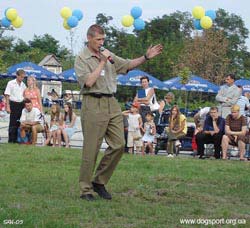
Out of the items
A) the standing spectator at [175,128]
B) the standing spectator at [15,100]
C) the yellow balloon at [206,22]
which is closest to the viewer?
the standing spectator at [175,128]

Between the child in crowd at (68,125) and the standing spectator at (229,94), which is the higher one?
the standing spectator at (229,94)

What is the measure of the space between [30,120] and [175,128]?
3312 mm

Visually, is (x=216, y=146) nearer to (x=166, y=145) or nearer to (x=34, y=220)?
(x=166, y=145)

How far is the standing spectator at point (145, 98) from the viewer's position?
629 inches

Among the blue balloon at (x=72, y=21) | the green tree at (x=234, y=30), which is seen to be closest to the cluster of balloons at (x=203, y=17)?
the blue balloon at (x=72, y=21)

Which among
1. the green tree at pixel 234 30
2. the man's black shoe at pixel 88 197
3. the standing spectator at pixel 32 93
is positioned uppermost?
the green tree at pixel 234 30

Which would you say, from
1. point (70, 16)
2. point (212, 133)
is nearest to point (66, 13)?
point (70, 16)

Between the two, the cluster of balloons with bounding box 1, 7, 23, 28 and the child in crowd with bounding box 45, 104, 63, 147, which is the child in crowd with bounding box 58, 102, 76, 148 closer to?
the child in crowd with bounding box 45, 104, 63, 147

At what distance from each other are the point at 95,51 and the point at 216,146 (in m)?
7.63

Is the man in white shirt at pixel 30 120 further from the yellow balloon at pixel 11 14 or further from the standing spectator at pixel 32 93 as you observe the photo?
the yellow balloon at pixel 11 14

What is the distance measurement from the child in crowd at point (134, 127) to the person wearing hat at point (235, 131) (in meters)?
2.02

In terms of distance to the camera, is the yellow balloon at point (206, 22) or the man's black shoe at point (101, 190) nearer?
the man's black shoe at point (101, 190)

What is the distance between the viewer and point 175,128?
15.8 metres

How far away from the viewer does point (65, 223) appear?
251 inches
